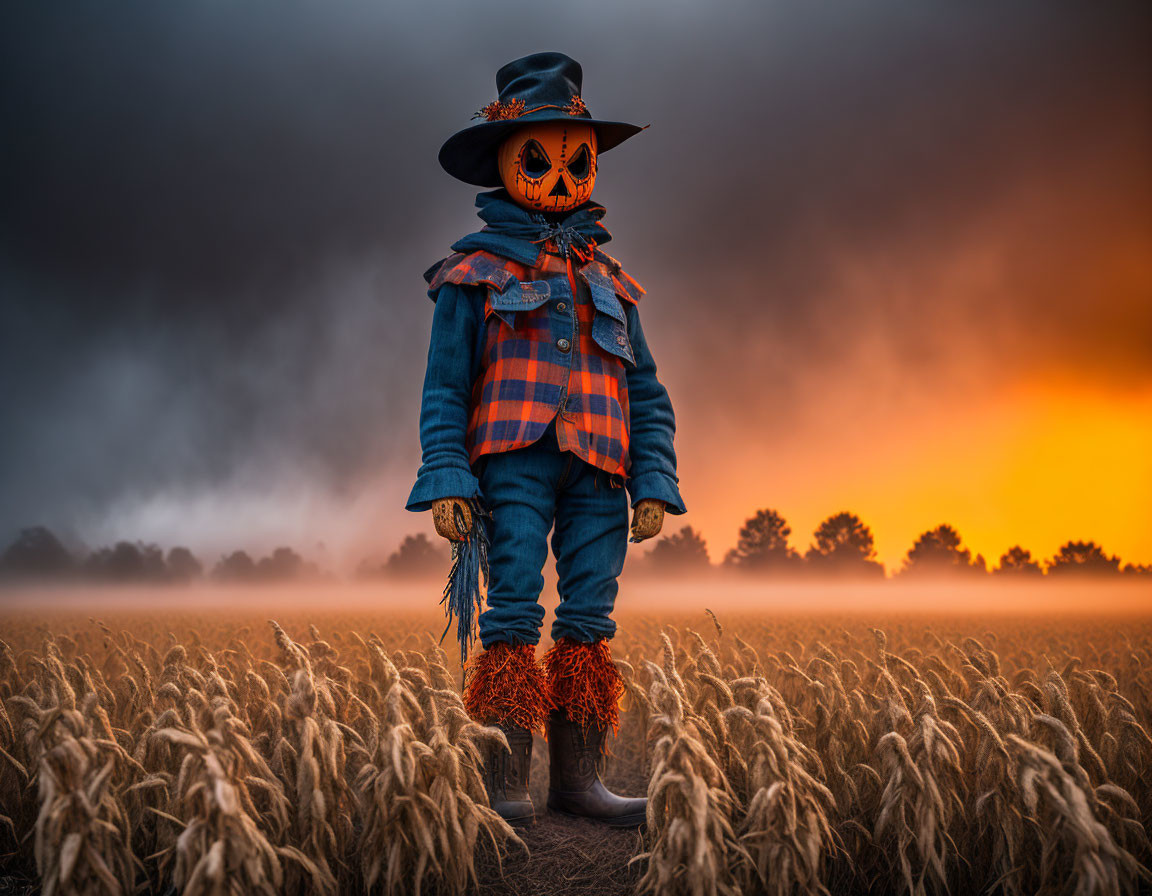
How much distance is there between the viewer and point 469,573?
11.5 feet

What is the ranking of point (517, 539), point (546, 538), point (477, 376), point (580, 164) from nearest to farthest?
1. point (517, 539)
2. point (546, 538)
3. point (477, 376)
4. point (580, 164)

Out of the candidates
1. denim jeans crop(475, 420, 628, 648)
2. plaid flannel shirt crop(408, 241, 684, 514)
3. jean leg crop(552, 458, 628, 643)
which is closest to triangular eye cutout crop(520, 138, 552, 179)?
plaid flannel shirt crop(408, 241, 684, 514)

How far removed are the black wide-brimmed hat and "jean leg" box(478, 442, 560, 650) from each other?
1.58 meters

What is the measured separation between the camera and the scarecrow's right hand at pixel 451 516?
335 centimetres

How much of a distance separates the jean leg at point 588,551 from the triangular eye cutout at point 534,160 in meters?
1.48

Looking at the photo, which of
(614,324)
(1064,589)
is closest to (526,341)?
(614,324)

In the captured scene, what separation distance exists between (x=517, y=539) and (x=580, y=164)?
193 cm

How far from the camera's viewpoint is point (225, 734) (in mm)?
2344

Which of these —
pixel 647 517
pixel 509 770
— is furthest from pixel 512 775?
pixel 647 517

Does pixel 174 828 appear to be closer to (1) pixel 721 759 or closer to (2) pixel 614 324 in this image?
(1) pixel 721 759

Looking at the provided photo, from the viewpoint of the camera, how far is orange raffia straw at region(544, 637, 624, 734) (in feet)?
11.5

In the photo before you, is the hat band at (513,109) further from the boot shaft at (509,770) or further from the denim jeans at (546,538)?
the boot shaft at (509,770)

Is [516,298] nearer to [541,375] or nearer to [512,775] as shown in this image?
[541,375]

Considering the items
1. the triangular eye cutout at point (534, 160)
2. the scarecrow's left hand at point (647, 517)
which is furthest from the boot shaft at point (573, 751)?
the triangular eye cutout at point (534, 160)
